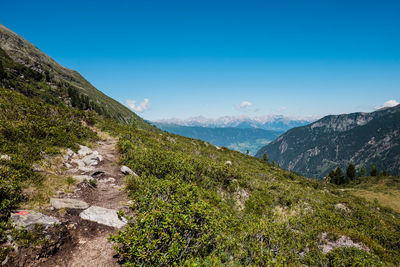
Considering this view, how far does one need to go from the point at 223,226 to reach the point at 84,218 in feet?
17.7

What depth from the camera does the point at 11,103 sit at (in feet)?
45.7

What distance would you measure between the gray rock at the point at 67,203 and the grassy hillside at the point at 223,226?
2116 millimetres

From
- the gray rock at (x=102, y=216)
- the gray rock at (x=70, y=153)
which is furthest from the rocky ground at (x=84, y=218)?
the gray rock at (x=70, y=153)

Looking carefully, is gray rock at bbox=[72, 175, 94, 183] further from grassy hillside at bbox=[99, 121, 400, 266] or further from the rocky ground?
grassy hillside at bbox=[99, 121, 400, 266]

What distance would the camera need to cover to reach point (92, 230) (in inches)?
255

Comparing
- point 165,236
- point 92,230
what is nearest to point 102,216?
point 92,230

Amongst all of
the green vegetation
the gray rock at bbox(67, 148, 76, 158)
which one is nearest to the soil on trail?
the green vegetation

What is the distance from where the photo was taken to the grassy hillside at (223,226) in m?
5.18

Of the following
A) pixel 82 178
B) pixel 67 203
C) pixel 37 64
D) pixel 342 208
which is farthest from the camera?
pixel 37 64

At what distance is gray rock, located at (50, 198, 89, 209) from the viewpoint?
22.8 ft

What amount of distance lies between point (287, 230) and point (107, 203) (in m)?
8.73

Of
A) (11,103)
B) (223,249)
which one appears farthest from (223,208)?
(11,103)

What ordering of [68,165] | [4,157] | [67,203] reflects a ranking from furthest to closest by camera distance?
[68,165]
[4,157]
[67,203]

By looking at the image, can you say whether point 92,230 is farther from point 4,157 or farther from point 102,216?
point 4,157
